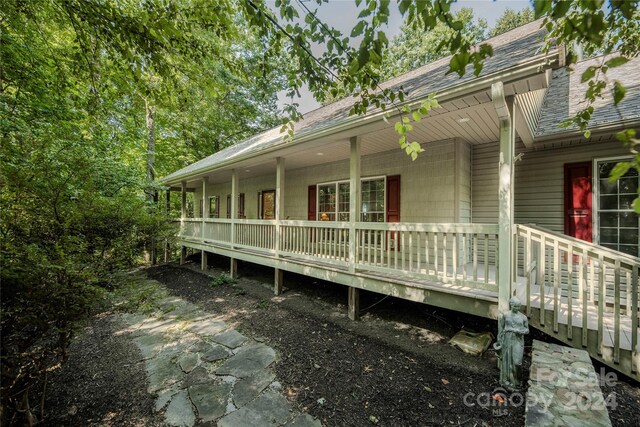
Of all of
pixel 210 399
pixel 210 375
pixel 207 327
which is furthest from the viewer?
pixel 207 327

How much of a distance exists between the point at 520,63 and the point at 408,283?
3088 millimetres

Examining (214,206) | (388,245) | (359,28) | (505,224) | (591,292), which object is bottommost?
(591,292)

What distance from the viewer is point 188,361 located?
374 cm

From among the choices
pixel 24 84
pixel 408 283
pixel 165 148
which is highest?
pixel 165 148

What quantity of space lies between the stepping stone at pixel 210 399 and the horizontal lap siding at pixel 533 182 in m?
5.86

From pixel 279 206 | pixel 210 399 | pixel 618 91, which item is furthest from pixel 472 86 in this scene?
pixel 210 399

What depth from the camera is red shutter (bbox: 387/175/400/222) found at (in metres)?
6.48

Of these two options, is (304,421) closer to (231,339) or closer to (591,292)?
(231,339)

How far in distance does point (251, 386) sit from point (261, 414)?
494mm

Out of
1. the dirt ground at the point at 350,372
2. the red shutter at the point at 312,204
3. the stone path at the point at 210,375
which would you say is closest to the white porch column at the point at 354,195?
the dirt ground at the point at 350,372

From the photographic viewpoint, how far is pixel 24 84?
5.73m

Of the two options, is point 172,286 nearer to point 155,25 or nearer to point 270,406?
point 270,406

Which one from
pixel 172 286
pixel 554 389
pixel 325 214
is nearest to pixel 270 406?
pixel 554 389

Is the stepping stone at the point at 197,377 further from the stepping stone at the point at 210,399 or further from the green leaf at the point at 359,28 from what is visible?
the green leaf at the point at 359,28
